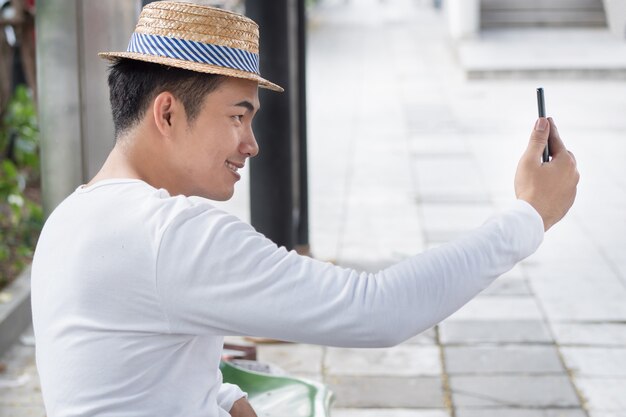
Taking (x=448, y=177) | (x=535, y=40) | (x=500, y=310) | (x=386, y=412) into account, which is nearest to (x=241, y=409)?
(x=386, y=412)

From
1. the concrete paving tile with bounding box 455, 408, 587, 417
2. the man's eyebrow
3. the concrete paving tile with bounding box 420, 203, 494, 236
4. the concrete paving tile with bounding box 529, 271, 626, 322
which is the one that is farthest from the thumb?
the concrete paving tile with bounding box 420, 203, 494, 236

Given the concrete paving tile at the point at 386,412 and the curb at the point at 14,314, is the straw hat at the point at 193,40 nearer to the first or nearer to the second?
the concrete paving tile at the point at 386,412

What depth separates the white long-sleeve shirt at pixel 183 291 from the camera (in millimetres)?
1787

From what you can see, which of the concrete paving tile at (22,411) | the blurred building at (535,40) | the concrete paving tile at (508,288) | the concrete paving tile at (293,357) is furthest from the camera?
the blurred building at (535,40)

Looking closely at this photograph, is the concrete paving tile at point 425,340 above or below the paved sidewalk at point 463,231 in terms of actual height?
below

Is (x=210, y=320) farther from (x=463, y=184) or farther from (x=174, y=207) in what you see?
(x=463, y=184)

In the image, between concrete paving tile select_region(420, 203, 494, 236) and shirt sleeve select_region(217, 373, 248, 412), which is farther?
concrete paving tile select_region(420, 203, 494, 236)

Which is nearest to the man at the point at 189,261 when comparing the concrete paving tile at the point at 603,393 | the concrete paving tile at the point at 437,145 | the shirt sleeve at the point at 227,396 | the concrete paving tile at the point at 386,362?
the shirt sleeve at the point at 227,396

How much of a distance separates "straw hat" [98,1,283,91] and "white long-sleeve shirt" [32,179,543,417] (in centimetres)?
25

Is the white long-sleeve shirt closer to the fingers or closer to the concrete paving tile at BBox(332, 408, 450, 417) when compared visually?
the fingers

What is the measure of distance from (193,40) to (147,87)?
0.13 meters

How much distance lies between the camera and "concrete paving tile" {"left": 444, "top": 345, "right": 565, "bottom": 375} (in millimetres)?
4676

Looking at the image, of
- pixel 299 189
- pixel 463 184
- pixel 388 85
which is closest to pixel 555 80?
pixel 388 85

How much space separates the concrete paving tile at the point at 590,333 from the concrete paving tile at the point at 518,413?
0.84 metres
